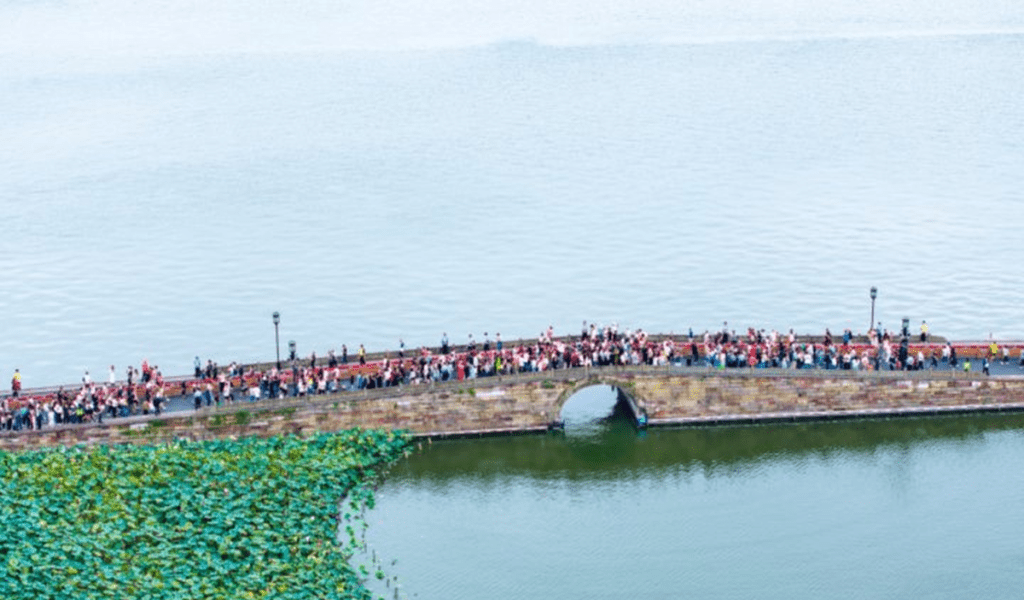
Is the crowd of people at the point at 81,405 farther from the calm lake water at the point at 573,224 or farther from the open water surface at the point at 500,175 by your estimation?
the open water surface at the point at 500,175

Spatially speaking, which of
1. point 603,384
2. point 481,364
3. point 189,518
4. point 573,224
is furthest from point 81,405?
point 573,224

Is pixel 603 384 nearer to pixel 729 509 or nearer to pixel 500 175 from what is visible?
pixel 729 509

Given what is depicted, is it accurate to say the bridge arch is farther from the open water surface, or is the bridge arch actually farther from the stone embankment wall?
the open water surface

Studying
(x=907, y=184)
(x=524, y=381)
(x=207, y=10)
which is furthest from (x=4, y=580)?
(x=207, y=10)

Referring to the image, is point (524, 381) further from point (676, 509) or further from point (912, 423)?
point (912, 423)

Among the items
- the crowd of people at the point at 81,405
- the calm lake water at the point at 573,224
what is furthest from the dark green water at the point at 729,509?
the crowd of people at the point at 81,405
